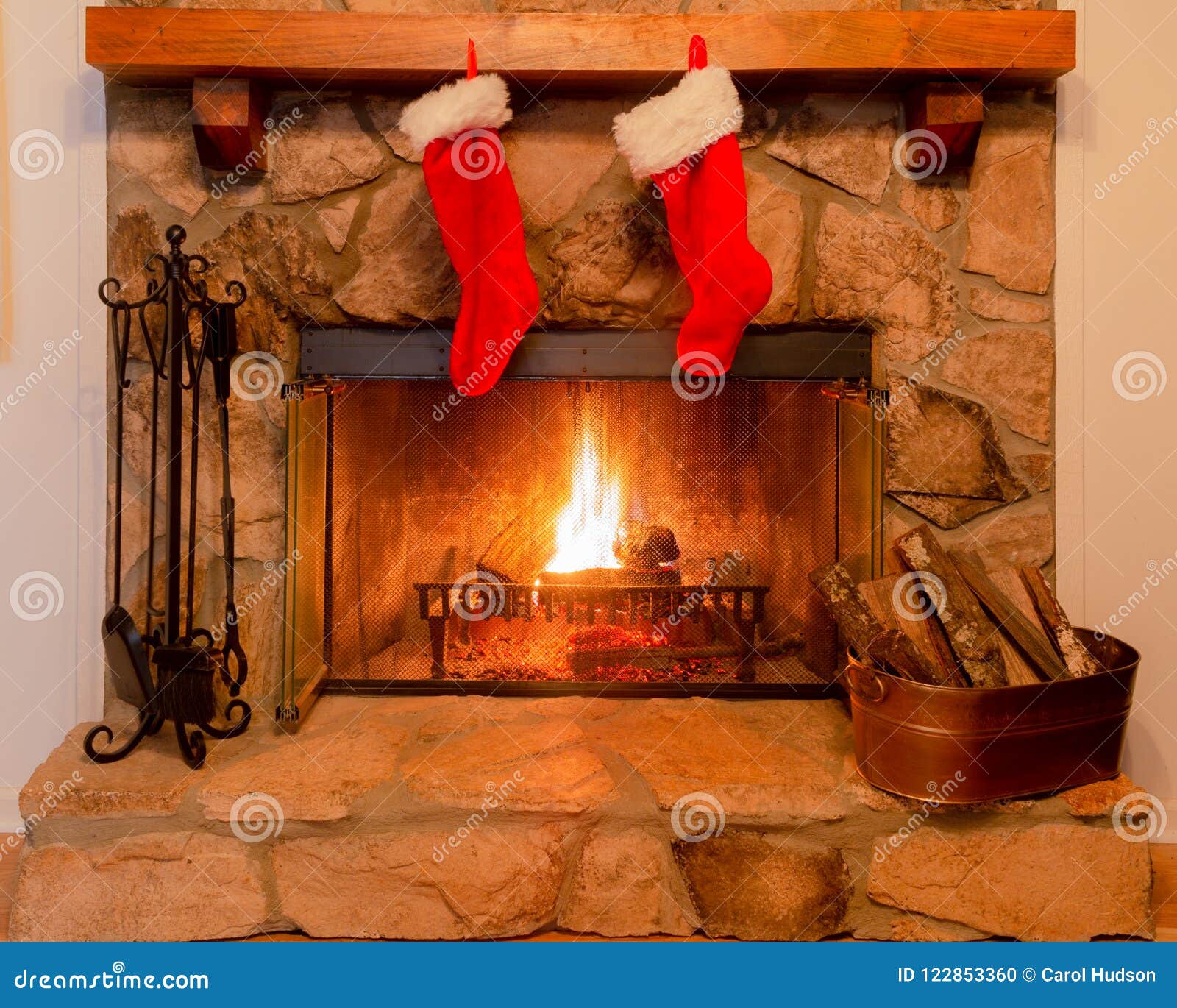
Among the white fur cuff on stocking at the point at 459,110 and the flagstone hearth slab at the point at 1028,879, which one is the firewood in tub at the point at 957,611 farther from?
the white fur cuff on stocking at the point at 459,110

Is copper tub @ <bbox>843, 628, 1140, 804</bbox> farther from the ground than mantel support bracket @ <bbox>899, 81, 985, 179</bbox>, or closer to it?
closer to it

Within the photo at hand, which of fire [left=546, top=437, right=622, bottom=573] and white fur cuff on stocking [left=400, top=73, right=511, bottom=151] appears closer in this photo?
white fur cuff on stocking [left=400, top=73, right=511, bottom=151]

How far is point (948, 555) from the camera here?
199cm

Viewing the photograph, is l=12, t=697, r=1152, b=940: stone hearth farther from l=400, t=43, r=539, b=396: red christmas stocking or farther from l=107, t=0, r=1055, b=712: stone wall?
l=400, t=43, r=539, b=396: red christmas stocking

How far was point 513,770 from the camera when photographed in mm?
1843

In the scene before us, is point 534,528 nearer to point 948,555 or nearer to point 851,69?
point 948,555

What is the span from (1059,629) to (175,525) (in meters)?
1.63

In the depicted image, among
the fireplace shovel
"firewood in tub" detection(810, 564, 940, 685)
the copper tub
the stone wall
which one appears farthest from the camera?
the stone wall

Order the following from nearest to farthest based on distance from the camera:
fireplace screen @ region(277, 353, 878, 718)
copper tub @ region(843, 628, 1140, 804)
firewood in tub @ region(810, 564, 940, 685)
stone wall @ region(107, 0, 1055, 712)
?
copper tub @ region(843, 628, 1140, 804), firewood in tub @ region(810, 564, 940, 685), stone wall @ region(107, 0, 1055, 712), fireplace screen @ region(277, 353, 878, 718)

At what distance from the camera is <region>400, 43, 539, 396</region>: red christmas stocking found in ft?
6.13

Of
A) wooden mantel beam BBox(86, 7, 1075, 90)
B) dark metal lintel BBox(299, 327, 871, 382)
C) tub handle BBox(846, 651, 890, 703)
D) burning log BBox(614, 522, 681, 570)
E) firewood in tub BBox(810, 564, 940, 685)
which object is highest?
wooden mantel beam BBox(86, 7, 1075, 90)

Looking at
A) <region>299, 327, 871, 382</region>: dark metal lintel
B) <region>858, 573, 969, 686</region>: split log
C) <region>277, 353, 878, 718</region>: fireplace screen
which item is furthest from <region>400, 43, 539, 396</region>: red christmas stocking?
<region>858, 573, 969, 686</region>: split log

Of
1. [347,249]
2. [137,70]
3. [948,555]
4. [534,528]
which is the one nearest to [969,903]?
[948,555]

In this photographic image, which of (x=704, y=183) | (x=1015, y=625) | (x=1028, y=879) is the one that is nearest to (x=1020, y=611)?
(x=1015, y=625)
